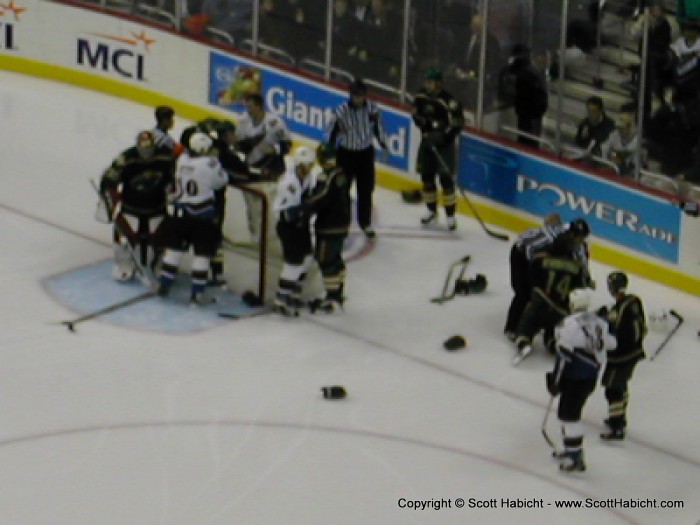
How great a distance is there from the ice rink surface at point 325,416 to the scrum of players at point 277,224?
273 mm

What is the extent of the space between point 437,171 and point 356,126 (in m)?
0.74

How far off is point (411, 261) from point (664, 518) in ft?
12.9

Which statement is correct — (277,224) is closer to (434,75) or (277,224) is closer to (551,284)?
(551,284)

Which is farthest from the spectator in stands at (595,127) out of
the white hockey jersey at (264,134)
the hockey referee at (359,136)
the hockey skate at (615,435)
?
the hockey skate at (615,435)

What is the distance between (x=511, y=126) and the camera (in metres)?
14.4

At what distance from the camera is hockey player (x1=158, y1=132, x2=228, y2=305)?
12320 millimetres

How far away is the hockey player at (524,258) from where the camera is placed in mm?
12109

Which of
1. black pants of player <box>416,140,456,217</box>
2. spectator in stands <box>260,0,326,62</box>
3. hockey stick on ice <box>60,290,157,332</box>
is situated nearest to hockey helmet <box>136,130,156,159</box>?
hockey stick on ice <box>60,290,157,332</box>

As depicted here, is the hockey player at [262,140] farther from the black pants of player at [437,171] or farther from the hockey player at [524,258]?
the hockey player at [524,258]

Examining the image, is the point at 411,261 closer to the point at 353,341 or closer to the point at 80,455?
the point at 353,341

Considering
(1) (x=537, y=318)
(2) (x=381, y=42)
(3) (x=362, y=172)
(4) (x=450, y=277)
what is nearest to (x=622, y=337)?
(1) (x=537, y=318)

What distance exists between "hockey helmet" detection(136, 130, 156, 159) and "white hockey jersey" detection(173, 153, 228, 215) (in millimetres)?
336

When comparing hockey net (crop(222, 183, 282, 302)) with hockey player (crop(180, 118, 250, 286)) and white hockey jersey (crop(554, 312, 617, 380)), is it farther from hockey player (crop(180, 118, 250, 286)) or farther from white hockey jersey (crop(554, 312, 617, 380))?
white hockey jersey (crop(554, 312, 617, 380))

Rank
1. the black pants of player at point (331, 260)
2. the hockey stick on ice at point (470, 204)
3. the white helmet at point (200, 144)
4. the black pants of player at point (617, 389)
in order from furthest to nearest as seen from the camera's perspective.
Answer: the hockey stick on ice at point (470, 204) < the black pants of player at point (331, 260) < the white helmet at point (200, 144) < the black pants of player at point (617, 389)
